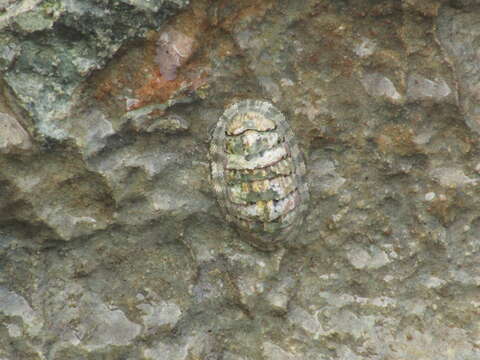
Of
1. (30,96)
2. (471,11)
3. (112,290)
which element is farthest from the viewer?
(112,290)

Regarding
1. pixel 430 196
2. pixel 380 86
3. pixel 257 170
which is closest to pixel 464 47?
pixel 380 86

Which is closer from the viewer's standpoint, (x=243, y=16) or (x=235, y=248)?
(x=243, y=16)

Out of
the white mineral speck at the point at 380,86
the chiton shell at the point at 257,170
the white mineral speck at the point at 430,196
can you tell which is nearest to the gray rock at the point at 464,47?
the white mineral speck at the point at 380,86

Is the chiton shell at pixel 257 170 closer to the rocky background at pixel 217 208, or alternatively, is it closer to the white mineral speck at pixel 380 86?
the rocky background at pixel 217 208

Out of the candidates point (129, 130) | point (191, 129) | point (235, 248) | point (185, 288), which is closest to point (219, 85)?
point (191, 129)

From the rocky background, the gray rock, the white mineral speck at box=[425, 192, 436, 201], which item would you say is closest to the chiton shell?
the rocky background

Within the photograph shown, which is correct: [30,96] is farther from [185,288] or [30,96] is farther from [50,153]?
[185,288]

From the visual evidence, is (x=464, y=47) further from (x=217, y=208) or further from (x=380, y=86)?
(x=217, y=208)
